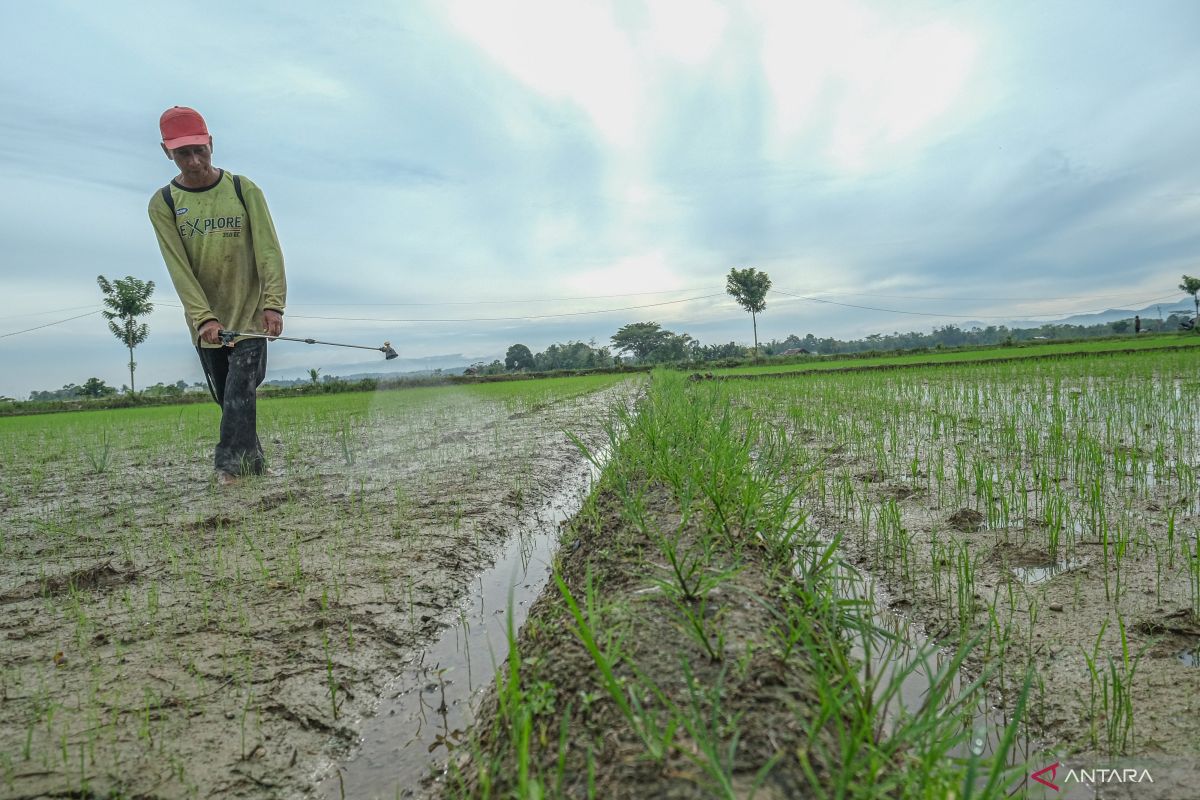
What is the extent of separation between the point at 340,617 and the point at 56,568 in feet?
4.69

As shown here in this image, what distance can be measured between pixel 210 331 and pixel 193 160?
3.35 feet

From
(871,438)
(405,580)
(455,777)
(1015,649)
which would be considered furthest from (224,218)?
(871,438)

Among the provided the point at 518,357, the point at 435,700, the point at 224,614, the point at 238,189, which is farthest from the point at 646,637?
the point at 518,357

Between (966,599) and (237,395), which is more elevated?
(237,395)

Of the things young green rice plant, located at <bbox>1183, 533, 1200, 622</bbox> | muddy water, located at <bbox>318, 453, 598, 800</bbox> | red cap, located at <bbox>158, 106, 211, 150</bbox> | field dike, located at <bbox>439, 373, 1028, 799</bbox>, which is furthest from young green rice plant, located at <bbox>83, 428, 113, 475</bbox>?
young green rice plant, located at <bbox>1183, 533, 1200, 622</bbox>

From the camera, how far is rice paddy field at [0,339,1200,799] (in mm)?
932

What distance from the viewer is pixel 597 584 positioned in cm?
171

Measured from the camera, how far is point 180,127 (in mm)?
3529

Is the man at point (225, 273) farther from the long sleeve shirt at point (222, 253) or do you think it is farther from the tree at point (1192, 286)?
the tree at point (1192, 286)

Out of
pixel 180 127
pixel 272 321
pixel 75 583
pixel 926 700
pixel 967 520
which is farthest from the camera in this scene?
pixel 272 321

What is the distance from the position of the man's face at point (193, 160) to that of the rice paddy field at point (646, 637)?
6.54ft

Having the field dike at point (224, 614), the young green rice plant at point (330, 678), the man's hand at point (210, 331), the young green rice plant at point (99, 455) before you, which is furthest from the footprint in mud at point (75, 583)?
the young green rice plant at point (99, 455)

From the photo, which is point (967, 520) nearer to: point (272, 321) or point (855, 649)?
point (855, 649)

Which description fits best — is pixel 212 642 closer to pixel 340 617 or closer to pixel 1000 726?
pixel 340 617
